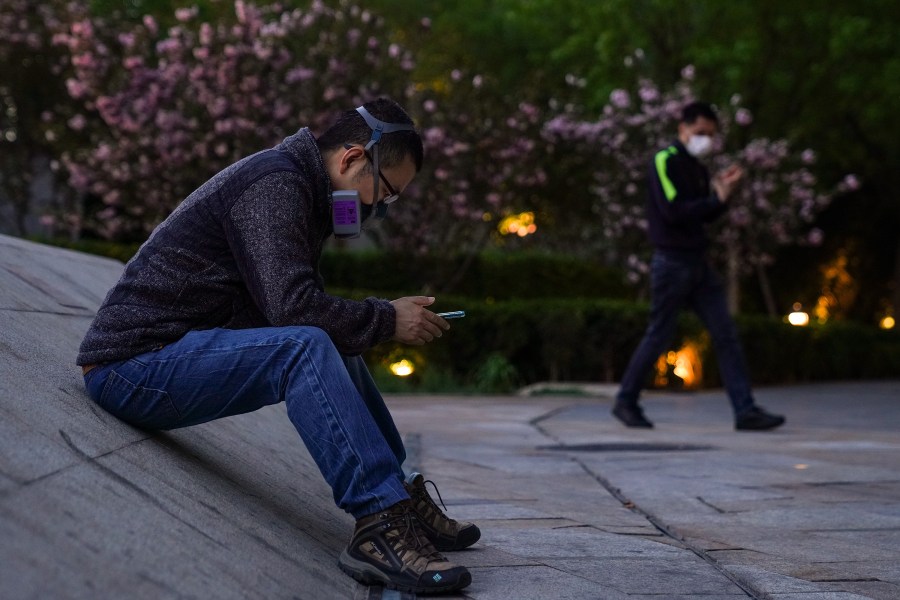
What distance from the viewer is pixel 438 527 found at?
377 cm

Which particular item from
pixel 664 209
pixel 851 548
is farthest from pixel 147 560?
pixel 664 209

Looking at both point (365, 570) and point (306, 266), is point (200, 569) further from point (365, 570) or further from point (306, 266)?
point (306, 266)

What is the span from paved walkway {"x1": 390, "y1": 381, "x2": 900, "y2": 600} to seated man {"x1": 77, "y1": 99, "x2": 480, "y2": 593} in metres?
0.33

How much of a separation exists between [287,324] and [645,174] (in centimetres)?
1707

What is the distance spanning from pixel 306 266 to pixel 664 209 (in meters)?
5.38

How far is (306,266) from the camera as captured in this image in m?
3.32

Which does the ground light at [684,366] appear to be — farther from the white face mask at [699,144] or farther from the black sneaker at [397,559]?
the black sneaker at [397,559]

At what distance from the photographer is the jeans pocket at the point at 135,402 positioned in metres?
3.40

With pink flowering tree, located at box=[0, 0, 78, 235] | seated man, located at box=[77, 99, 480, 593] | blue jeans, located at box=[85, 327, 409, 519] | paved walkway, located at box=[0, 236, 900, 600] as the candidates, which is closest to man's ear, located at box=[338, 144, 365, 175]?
seated man, located at box=[77, 99, 480, 593]

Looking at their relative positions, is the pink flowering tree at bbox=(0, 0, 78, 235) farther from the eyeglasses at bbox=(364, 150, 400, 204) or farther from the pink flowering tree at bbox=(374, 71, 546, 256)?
the eyeglasses at bbox=(364, 150, 400, 204)

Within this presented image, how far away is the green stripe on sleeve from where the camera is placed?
8.38m

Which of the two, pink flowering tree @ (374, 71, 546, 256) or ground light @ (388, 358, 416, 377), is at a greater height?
pink flowering tree @ (374, 71, 546, 256)

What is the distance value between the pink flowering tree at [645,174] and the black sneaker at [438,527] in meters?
16.1

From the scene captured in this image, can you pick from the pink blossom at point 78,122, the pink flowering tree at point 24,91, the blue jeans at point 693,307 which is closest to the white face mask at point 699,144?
the blue jeans at point 693,307
